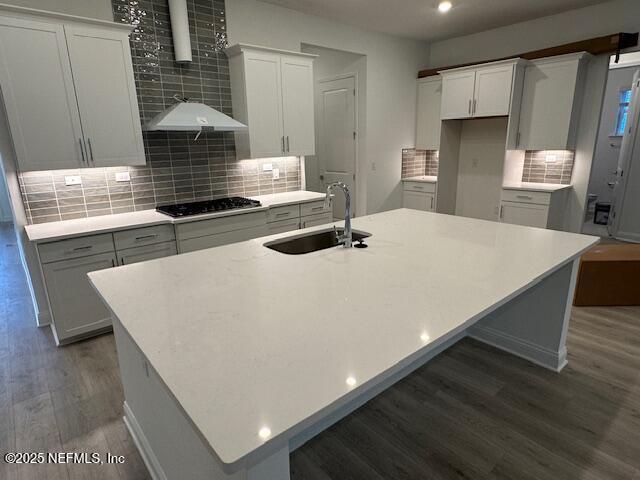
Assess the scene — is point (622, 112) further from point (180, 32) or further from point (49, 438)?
point (49, 438)

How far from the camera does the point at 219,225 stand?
3.37 meters

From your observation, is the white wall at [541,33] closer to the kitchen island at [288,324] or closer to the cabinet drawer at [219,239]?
the kitchen island at [288,324]

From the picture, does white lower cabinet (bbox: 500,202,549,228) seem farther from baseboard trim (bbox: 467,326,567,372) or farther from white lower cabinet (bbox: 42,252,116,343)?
white lower cabinet (bbox: 42,252,116,343)

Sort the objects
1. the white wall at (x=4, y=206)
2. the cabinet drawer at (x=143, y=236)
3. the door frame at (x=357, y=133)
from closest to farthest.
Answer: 1. the cabinet drawer at (x=143, y=236)
2. the door frame at (x=357, y=133)
3. the white wall at (x=4, y=206)

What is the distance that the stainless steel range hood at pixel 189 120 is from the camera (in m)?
2.96

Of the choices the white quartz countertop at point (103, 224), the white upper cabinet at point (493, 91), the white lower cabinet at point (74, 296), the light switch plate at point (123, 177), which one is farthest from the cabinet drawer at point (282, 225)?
the white upper cabinet at point (493, 91)

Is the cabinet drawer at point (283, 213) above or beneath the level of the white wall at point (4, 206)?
above

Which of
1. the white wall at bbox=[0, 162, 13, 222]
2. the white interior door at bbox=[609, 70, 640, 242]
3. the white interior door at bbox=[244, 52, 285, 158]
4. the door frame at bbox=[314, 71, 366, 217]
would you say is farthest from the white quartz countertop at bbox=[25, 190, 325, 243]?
the white wall at bbox=[0, 162, 13, 222]

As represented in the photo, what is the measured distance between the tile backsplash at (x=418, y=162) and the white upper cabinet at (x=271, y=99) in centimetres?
220

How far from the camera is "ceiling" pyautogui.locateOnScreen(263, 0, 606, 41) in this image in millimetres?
3930

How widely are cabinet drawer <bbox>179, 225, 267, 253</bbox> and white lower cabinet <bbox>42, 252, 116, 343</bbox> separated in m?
0.58

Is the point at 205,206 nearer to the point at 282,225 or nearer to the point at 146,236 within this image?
the point at 146,236

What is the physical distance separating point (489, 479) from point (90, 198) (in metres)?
3.46

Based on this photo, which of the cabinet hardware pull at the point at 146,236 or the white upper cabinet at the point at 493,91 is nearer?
the cabinet hardware pull at the point at 146,236
